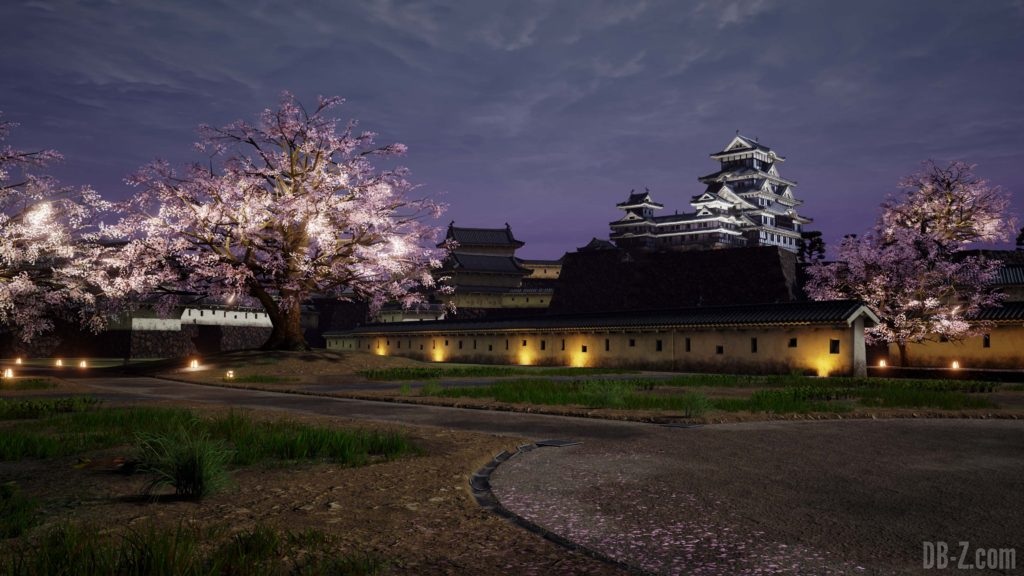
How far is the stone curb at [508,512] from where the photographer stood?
4.60m

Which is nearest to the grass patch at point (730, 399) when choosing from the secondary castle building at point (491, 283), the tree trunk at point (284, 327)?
the tree trunk at point (284, 327)

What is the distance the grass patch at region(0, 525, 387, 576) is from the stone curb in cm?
135

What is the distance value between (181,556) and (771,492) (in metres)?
5.20

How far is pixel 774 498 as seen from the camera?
643 cm

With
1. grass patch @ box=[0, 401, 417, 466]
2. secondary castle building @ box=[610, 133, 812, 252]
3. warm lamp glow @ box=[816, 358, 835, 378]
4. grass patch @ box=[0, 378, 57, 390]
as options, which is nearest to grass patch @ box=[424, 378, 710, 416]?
grass patch @ box=[0, 401, 417, 466]

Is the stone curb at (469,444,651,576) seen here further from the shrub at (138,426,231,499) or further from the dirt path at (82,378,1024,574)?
the shrub at (138,426,231,499)

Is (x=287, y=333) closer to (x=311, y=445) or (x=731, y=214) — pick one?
(x=311, y=445)

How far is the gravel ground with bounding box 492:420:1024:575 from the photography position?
4.82 m

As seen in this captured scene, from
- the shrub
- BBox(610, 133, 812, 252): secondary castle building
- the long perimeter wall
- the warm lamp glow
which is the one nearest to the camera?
the shrub

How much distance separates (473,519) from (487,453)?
3.06m

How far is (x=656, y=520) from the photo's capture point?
564 centimetres

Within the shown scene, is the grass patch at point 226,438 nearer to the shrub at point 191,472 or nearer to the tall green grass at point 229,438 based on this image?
the tall green grass at point 229,438

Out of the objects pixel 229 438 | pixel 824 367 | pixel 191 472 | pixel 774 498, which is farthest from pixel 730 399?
pixel 824 367

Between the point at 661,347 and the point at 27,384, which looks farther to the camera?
the point at 661,347
